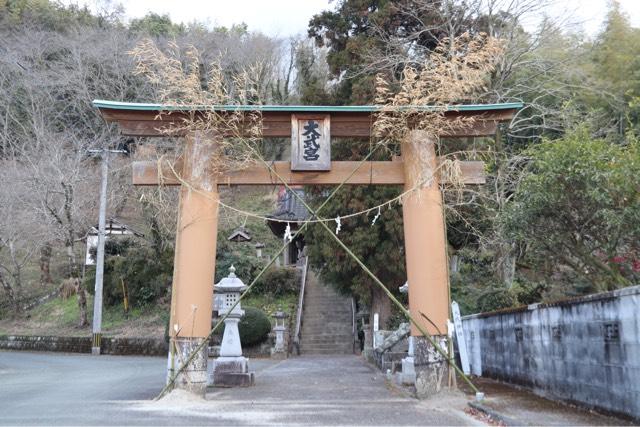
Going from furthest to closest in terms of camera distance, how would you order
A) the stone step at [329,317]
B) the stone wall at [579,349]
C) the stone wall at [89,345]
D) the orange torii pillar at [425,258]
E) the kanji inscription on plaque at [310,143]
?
the stone step at [329,317] < the stone wall at [89,345] < the kanji inscription on plaque at [310,143] < the orange torii pillar at [425,258] < the stone wall at [579,349]

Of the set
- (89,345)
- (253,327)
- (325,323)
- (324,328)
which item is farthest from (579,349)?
(89,345)

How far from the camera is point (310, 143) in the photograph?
8984 millimetres

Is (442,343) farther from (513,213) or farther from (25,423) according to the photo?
(25,423)

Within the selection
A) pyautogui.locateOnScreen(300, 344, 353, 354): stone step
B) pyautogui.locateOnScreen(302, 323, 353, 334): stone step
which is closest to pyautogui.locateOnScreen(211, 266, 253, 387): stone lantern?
pyautogui.locateOnScreen(300, 344, 353, 354): stone step

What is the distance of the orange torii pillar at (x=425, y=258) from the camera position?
846cm

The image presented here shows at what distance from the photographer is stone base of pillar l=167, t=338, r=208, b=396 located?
324 inches

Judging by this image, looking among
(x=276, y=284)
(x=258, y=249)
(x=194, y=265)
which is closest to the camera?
(x=194, y=265)

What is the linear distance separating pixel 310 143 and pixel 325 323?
47.6ft

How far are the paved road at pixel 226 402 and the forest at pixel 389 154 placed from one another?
354cm

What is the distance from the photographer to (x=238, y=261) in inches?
990

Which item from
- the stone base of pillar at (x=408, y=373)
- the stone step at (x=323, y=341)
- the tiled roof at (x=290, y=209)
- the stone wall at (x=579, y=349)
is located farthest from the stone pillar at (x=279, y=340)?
the stone wall at (x=579, y=349)

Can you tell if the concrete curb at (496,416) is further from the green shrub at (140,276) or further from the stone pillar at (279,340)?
the green shrub at (140,276)

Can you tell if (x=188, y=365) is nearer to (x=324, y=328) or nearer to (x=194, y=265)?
(x=194, y=265)

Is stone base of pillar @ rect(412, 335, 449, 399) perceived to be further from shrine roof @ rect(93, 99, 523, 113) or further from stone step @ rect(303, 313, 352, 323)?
stone step @ rect(303, 313, 352, 323)
